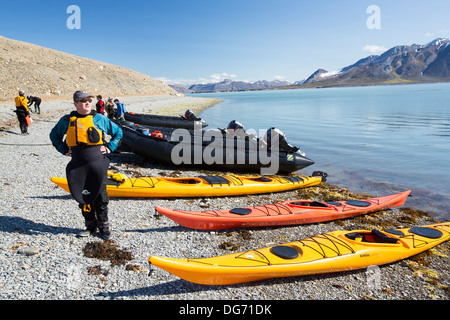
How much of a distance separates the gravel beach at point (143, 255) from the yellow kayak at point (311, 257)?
21 centimetres

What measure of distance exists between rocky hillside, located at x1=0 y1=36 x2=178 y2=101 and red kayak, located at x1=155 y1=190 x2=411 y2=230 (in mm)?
32986

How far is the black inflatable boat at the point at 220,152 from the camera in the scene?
32.1ft

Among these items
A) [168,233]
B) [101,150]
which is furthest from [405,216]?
[101,150]

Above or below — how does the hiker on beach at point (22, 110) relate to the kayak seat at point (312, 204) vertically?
above

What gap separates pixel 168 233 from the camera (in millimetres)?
5215

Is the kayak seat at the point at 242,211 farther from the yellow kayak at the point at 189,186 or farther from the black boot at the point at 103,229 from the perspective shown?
the black boot at the point at 103,229

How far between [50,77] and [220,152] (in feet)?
146

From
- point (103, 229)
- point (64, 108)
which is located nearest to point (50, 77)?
point (64, 108)

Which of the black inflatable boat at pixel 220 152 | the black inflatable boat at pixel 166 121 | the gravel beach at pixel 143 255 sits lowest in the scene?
the gravel beach at pixel 143 255

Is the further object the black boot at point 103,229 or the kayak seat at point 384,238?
the kayak seat at point 384,238

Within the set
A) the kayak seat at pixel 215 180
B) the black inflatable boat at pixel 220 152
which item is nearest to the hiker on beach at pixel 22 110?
the black inflatable boat at pixel 220 152

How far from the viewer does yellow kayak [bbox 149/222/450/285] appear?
354 cm
